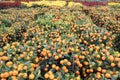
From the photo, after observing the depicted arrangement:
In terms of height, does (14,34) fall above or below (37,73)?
below

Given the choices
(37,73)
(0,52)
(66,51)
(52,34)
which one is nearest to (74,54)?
(66,51)

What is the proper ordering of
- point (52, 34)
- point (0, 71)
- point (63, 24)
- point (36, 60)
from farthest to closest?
1. point (63, 24)
2. point (52, 34)
3. point (36, 60)
4. point (0, 71)

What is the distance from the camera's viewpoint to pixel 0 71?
317cm

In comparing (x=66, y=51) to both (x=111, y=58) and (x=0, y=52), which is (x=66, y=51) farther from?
(x=0, y=52)

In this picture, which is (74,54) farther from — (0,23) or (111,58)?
→ (0,23)

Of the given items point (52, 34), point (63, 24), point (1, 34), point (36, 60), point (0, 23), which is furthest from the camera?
point (0, 23)

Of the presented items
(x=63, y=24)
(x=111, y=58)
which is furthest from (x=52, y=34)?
(x=111, y=58)

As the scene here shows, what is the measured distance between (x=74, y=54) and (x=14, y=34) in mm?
4060

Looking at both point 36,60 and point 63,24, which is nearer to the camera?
point 36,60

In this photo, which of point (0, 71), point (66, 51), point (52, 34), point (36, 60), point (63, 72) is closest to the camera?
point (0, 71)

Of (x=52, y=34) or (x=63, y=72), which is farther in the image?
(x=52, y=34)

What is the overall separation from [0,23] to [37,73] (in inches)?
230

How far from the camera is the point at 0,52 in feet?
12.2

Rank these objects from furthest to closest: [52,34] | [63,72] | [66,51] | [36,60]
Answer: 1. [52,34]
2. [66,51]
3. [36,60]
4. [63,72]
